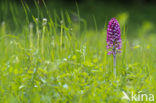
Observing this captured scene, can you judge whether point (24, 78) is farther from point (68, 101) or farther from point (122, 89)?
point (122, 89)

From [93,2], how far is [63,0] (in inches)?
58.7

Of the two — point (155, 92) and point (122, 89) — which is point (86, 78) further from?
point (155, 92)

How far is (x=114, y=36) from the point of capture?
1941 millimetres

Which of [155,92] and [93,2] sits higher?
[93,2]

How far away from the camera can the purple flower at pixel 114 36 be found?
6.35 ft

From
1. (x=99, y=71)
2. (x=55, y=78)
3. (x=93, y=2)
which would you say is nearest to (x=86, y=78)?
(x=99, y=71)

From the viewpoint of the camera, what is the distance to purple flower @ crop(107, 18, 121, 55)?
1935 millimetres

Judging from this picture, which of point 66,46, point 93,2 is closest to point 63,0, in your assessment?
point 93,2

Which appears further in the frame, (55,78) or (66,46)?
(66,46)

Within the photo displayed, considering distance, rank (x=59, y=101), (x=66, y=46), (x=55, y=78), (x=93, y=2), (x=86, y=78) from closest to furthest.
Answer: (x=59, y=101)
(x=55, y=78)
(x=86, y=78)
(x=66, y=46)
(x=93, y=2)

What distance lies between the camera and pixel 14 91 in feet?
5.72

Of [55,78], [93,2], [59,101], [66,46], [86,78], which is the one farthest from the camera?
[93,2]

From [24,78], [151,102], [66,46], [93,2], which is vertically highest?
[93,2]

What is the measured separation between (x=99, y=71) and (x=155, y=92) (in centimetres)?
39
